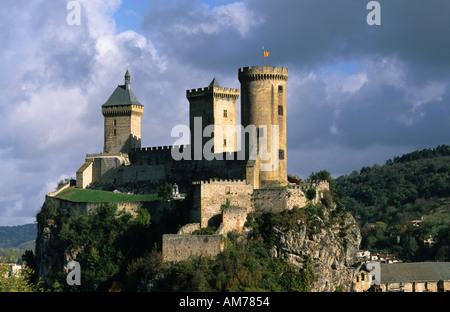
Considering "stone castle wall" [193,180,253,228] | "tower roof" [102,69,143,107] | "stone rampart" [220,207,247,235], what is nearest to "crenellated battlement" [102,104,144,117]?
"tower roof" [102,69,143,107]

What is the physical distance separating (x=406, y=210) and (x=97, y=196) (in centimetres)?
10866

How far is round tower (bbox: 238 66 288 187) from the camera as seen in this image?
215 feet

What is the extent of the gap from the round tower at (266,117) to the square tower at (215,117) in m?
4.32

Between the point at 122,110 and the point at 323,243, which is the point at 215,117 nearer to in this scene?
the point at 122,110

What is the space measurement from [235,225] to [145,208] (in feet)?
33.3

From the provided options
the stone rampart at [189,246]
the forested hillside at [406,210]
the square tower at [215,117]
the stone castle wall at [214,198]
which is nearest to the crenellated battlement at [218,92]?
the square tower at [215,117]

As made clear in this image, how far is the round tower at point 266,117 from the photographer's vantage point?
65.5 m

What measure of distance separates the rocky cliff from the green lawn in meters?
13.3

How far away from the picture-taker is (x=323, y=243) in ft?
Answer: 203

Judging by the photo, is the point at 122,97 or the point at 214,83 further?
the point at 122,97

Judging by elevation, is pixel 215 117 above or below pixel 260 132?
above

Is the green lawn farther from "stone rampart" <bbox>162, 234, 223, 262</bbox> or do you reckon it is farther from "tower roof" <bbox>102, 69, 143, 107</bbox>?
"stone rampart" <bbox>162, 234, 223, 262</bbox>

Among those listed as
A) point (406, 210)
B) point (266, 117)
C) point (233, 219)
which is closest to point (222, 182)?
point (233, 219)

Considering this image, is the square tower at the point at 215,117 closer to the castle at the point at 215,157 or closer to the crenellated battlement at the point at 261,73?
the castle at the point at 215,157
